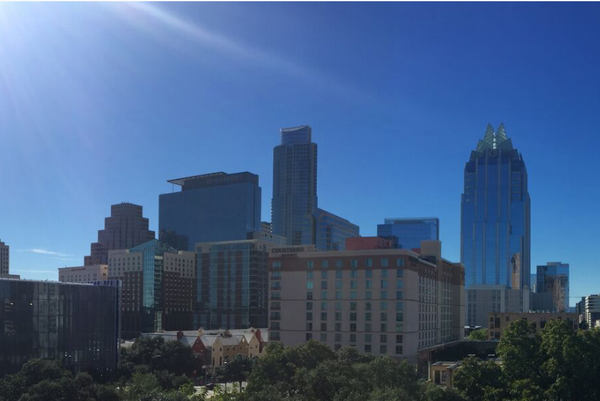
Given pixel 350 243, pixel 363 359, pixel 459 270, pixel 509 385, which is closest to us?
pixel 509 385

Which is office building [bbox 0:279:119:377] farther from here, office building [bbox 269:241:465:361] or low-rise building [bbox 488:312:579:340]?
low-rise building [bbox 488:312:579:340]

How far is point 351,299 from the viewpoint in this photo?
124188 mm

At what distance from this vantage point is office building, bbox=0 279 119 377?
10169cm

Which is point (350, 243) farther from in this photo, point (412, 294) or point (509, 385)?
point (509, 385)

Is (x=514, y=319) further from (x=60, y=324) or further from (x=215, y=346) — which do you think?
(x=60, y=324)

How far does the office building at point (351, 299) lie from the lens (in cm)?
12112

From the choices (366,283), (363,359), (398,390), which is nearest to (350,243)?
(366,283)

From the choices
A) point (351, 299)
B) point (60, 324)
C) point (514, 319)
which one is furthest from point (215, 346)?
point (514, 319)

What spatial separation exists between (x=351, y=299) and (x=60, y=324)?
5359 centimetres

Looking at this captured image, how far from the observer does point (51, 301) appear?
10869 centimetres

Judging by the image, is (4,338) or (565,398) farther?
(4,338)

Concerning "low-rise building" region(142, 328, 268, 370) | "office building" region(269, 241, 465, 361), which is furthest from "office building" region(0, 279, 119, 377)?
"office building" region(269, 241, 465, 361)

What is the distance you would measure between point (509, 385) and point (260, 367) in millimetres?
29625

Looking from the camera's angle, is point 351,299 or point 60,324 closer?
point 60,324
